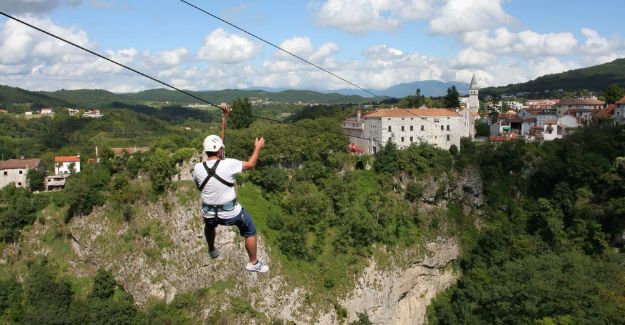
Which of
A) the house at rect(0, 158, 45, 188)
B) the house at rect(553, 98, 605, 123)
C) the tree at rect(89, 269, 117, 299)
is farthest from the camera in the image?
the house at rect(553, 98, 605, 123)

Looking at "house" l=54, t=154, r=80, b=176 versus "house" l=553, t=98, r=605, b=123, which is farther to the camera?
"house" l=553, t=98, r=605, b=123

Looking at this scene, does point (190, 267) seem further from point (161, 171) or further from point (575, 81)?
point (575, 81)

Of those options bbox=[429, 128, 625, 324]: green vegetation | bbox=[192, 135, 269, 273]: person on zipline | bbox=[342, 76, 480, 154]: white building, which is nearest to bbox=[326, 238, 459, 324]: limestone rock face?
bbox=[429, 128, 625, 324]: green vegetation

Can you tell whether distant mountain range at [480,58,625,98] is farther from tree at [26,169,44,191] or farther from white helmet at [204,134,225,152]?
white helmet at [204,134,225,152]

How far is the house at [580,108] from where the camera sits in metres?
53.8

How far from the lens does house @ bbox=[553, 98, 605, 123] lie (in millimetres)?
53844

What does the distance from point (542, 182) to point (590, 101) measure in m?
28.1

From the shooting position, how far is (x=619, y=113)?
46.0 metres

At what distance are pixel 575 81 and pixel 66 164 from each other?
120m

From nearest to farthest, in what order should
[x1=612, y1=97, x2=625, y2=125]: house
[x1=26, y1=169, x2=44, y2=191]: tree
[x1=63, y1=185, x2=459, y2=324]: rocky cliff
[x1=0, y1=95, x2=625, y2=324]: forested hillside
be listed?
[x1=0, y1=95, x2=625, y2=324]: forested hillside → [x1=63, y1=185, x2=459, y2=324]: rocky cliff → [x1=26, y1=169, x2=44, y2=191]: tree → [x1=612, y1=97, x2=625, y2=125]: house

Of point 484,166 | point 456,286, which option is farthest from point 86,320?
point 484,166

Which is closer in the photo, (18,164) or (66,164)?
(18,164)

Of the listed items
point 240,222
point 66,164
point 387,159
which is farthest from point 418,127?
point 66,164

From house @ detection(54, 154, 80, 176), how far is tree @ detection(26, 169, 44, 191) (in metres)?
7.05
